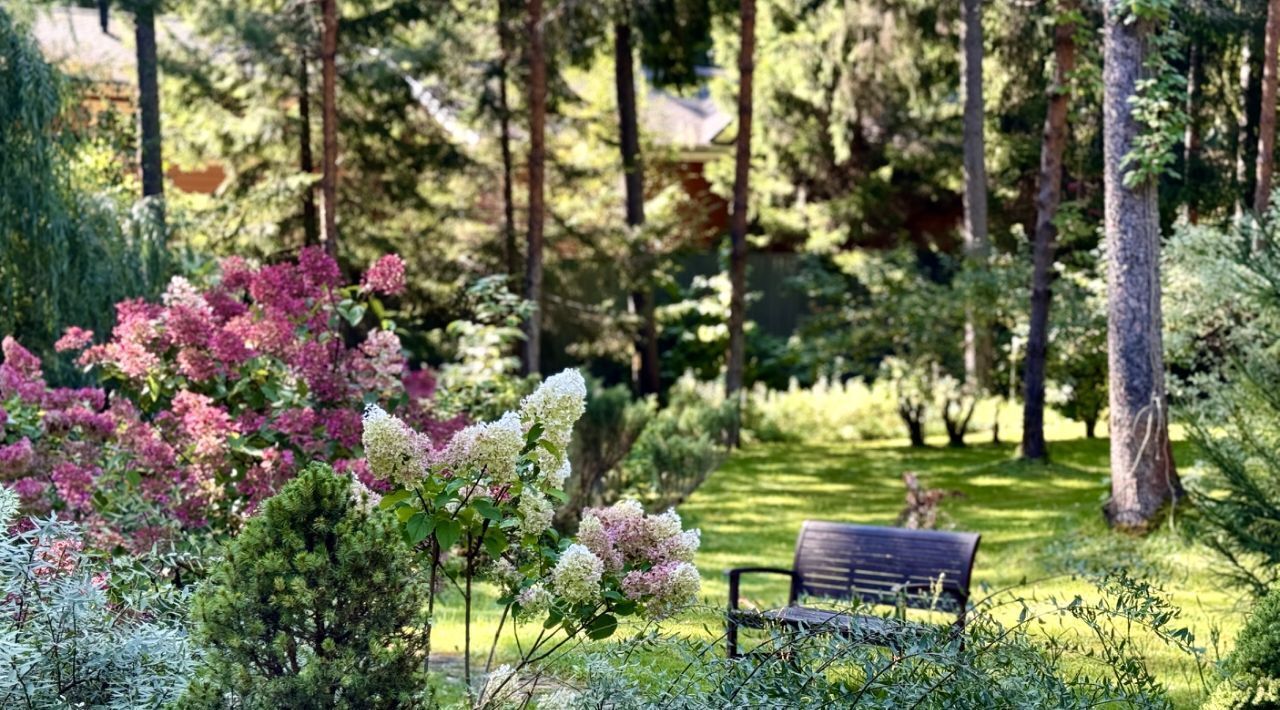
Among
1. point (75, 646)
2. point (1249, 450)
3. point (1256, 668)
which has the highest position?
point (1249, 450)

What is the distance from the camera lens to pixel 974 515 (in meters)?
13.9

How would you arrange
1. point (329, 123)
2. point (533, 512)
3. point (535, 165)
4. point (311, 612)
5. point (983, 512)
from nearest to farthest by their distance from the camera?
point (311, 612), point (533, 512), point (983, 512), point (329, 123), point (535, 165)

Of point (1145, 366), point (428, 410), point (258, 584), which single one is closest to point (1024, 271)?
point (1145, 366)

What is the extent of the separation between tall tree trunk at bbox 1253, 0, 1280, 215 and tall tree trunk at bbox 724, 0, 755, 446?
19.8ft

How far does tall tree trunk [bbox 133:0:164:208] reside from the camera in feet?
51.9

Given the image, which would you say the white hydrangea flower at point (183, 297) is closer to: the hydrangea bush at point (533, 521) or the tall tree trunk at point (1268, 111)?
the hydrangea bush at point (533, 521)

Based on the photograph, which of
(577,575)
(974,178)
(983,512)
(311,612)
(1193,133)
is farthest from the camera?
(974,178)

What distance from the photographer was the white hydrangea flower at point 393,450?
13.9 ft

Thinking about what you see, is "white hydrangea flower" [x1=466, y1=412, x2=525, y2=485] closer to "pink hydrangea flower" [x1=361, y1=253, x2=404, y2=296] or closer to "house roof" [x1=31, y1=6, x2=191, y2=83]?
"pink hydrangea flower" [x1=361, y1=253, x2=404, y2=296]

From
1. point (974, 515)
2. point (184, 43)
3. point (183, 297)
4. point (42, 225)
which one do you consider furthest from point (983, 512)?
point (184, 43)

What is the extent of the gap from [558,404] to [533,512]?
0.33m

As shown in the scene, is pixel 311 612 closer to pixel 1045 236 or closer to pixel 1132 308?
pixel 1132 308

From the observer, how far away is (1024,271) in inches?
739

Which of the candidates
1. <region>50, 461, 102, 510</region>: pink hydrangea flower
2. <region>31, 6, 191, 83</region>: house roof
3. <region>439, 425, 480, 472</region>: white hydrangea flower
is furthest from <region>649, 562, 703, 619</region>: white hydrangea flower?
<region>31, 6, 191, 83</region>: house roof
